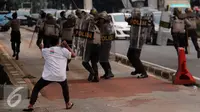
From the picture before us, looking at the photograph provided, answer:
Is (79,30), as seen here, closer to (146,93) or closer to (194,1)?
(146,93)

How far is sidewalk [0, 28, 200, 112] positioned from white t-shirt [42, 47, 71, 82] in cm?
68

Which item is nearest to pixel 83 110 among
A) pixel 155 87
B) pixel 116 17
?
pixel 155 87

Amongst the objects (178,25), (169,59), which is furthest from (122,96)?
(169,59)

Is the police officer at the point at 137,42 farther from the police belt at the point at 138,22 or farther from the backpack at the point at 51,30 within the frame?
the backpack at the point at 51,30

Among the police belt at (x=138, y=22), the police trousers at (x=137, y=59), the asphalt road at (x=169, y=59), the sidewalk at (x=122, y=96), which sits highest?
the police belt at (x=138, y=22)

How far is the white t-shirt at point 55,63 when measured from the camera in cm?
781

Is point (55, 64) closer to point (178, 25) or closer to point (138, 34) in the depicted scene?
point (138, 34)

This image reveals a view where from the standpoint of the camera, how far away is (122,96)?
371 inches

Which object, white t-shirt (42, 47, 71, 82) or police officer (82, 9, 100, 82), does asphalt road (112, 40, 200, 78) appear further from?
white t-shirt (42, 47, 71, 82)

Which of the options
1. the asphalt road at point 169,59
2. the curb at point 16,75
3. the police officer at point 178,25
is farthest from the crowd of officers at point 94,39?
the police officer at point 178,25

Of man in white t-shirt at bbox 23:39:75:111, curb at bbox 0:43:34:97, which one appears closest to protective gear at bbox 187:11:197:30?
curb at bbox 0:43:34:97

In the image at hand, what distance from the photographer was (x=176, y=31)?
1577cm

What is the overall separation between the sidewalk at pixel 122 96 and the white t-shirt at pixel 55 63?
0.68 meters

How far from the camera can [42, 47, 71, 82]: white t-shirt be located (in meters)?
7.81
